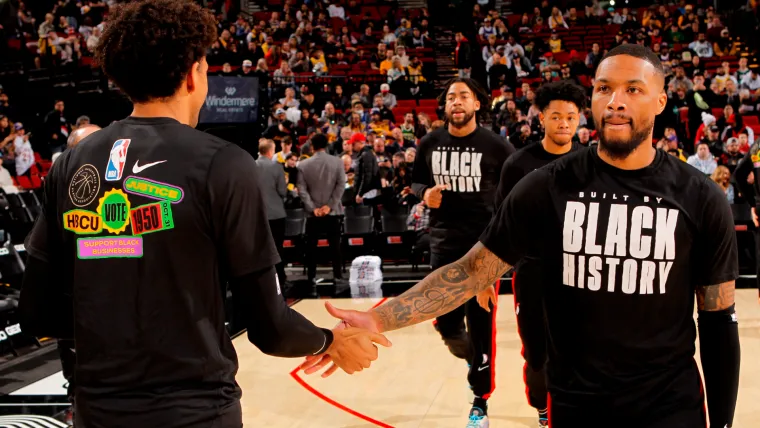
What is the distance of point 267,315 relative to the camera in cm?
210

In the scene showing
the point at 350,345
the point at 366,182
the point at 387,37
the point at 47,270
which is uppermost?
the point at 387,37

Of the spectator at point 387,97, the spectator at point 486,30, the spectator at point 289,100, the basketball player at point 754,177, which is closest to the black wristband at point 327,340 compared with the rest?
the basketball player at point 754,177

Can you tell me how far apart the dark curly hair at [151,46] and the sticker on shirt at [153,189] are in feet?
0.80

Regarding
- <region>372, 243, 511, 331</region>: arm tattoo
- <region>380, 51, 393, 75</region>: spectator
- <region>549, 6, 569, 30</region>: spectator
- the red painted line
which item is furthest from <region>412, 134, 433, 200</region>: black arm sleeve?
<region>549, 6, 569, 30</region>: spectator

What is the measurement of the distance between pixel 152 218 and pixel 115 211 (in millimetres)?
112

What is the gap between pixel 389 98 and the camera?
17875 millimetres

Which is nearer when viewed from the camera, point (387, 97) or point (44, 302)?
point (44, 302)

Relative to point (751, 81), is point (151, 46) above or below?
above

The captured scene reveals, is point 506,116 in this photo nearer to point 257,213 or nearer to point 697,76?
point 697,76

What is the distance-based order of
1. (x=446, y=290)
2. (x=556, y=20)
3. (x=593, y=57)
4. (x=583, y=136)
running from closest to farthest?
1. (x=446, y=290)
2. (x=583, y=136)
3. (x=593, y=57)
4. (x=556, y=20)

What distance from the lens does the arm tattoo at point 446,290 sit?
2.83 metres

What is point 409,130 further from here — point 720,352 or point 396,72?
point 720,352

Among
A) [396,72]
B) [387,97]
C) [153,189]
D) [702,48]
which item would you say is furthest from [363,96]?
[153,189]

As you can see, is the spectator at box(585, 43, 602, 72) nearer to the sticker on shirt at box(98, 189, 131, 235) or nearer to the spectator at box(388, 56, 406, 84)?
the spectator at box(388, 56, 406, 84)
